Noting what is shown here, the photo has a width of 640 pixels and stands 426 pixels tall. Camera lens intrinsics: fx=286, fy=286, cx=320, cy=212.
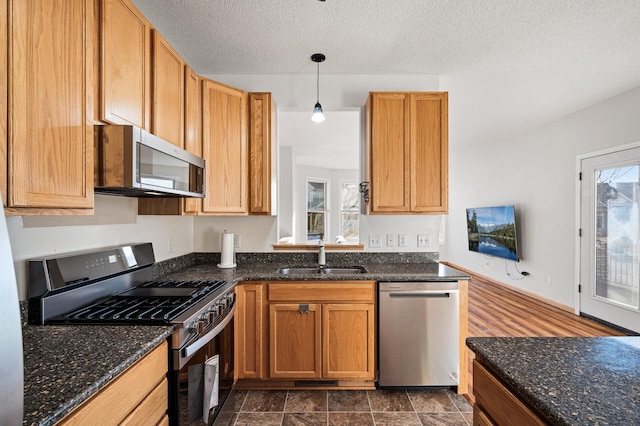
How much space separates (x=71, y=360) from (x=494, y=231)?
5988 millimetres

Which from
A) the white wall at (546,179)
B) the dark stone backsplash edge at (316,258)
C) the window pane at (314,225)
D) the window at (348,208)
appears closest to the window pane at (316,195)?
the window pane at (314,225)

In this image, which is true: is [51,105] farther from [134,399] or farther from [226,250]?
[226,250]

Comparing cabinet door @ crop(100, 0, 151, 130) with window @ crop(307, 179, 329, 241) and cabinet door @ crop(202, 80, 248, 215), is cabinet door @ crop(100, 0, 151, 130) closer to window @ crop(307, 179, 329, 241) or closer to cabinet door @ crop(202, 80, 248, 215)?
cabinet door @ crop(202, 80, 248, 215)

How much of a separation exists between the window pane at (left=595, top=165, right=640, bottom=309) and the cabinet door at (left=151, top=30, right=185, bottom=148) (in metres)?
4.48

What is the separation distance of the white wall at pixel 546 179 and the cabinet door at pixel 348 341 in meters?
2.79

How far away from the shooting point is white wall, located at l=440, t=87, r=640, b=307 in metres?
3.41

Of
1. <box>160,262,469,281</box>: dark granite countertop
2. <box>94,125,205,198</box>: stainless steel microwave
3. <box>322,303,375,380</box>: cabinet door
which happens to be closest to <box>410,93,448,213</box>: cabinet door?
<box>160,262,469,281</box>: dark granite countertop

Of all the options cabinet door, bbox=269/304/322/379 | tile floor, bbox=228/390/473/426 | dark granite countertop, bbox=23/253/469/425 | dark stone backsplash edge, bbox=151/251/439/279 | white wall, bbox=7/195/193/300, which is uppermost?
white wall, bbox=7/195/193/300

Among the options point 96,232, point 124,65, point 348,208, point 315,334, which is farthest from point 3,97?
point 348,208

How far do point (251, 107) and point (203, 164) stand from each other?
0.72 m

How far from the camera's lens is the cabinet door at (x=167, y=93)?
1631mm

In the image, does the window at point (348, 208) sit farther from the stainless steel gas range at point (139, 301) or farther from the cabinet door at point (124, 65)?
the cabinet door at point (124, 65)

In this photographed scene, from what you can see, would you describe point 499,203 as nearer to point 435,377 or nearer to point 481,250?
point 481,250

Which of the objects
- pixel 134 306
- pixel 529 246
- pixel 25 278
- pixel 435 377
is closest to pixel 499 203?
pixel 529 246
